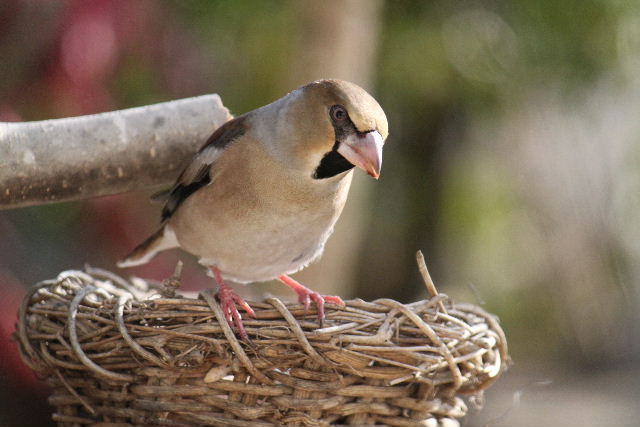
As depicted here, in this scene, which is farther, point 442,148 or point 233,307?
point 442,148

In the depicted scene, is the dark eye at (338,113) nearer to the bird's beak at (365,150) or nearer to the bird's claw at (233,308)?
the bird's beak at (365,150)

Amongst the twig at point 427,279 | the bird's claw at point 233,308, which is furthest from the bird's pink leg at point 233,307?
the twig at point 427,279

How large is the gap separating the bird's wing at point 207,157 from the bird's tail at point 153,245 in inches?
12.2

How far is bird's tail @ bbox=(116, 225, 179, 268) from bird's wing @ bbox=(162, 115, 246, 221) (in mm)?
310

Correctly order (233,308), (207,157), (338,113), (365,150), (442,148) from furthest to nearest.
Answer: (442,148) → (207,157) → (338,113) → (365,150) → (233,308)

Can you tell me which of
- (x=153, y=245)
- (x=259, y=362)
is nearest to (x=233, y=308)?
(x=259, y=362)

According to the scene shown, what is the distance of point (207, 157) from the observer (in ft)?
11.0

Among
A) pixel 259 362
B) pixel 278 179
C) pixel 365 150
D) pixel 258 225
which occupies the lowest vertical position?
pixel 259 362

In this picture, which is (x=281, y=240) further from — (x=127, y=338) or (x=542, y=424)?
(x=542, y=424)

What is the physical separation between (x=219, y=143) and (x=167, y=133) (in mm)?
216

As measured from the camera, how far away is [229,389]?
8.23ft

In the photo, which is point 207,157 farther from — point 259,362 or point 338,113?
point 259,362

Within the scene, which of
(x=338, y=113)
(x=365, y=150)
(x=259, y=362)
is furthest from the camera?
(x=338, y=113)

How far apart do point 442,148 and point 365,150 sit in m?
5.42
